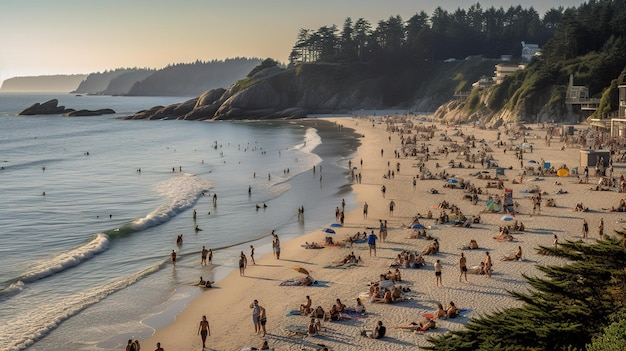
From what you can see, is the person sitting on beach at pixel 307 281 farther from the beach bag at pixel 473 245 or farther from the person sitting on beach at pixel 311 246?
the beach bag at pixel 473 245

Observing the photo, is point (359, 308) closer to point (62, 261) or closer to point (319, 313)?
point (319, 313)

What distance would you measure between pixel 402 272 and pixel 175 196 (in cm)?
2390

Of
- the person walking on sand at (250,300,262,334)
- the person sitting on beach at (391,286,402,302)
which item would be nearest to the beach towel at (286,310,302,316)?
the person walking on sand at (250,300,262,334)

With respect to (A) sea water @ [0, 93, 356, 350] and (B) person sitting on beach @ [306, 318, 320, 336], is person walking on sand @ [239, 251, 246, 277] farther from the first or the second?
(B) person sitting on beach @ [306, 318, 320, 336]

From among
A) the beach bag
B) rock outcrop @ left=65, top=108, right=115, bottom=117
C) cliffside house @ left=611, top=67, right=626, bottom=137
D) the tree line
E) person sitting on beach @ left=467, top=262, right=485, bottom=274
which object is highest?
the tree line

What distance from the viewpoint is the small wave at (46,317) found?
19344mm

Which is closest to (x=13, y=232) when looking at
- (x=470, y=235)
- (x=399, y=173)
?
(x=470, y=235)

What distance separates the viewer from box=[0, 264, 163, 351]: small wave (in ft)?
63.5

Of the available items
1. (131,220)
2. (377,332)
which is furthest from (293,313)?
(131,220)

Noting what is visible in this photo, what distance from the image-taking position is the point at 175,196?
43.9 metres

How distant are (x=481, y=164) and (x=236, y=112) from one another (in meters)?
81.6

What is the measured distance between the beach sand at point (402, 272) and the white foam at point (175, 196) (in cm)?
966

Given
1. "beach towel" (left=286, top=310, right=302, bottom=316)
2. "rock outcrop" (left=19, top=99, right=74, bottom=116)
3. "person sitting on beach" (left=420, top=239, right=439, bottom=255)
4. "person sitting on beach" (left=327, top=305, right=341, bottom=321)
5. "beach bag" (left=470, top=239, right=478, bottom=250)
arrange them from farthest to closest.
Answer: "rock outcrop" (left=19, top=99, right=74, bottom=116) < "beach bag" (left=470, top=239, right=478, bottom=250) < "person sitting on beach" (left=420, top=239, right=439, bottom=255) < "beach towel" (left=286, top=310, right=302, bottom=316) < "person sitting on beach" (left=327, top=305, right=341, bottom=321)

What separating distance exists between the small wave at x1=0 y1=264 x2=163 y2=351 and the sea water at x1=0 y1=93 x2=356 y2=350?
1.8 inches
